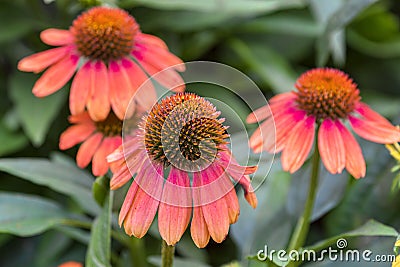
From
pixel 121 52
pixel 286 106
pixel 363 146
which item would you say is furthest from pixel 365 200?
pixel 121 52

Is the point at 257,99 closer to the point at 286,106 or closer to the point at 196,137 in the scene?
the point at 286,106

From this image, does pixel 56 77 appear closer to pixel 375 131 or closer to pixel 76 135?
pixel 76 135

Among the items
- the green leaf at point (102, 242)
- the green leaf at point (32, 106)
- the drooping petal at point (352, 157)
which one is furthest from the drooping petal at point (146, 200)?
the green leaf at point (32, 106)

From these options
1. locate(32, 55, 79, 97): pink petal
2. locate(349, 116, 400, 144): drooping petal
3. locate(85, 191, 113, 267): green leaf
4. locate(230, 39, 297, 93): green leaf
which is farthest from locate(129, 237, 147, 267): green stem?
locate(230, 39, 297, 93): green leaf

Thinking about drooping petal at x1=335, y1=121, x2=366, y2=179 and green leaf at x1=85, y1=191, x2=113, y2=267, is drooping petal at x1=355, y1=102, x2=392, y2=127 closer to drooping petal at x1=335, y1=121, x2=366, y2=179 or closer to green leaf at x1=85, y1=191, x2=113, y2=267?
→ drooping petal at x1=335, y1=121, x2=366, y2=179

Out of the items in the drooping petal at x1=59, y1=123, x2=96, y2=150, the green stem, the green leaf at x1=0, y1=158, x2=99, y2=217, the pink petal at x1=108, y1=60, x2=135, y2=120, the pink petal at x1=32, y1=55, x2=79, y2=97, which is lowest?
the green stem

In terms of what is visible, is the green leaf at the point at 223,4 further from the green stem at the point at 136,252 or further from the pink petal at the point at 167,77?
the green stem at the point at 136,252
